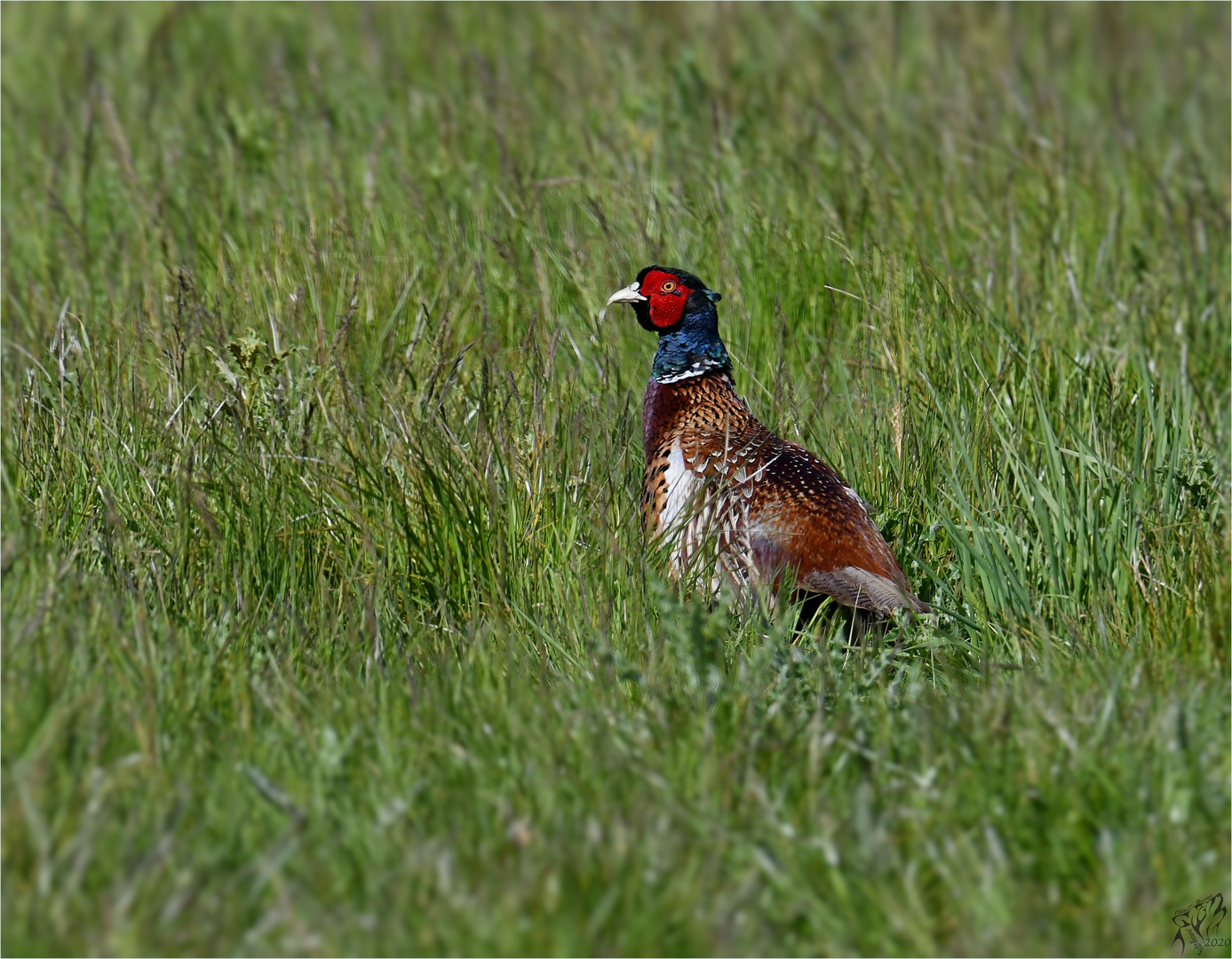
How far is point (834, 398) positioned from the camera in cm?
458

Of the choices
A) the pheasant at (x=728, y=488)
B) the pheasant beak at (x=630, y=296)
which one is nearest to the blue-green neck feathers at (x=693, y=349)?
the pheasant at (x=728, y=488)

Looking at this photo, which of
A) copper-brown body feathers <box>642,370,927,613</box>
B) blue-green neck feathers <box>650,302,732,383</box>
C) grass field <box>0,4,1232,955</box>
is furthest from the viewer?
blue-green neck feathers <box>650,302,732,383</box>

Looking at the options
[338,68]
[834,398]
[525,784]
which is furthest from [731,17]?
[525,784]

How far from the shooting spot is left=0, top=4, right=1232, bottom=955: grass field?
243cm

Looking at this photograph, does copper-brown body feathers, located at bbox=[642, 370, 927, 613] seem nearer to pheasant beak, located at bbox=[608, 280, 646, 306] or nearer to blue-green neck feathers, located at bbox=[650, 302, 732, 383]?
blue-green neck feathers, located at bbox=[650, 302, 732, 383]

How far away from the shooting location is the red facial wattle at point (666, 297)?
4539 mm

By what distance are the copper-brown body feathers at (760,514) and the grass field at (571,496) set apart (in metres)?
0.12

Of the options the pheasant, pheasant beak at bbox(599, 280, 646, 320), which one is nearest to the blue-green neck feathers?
the pheasant

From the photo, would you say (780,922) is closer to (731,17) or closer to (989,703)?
(989,703)

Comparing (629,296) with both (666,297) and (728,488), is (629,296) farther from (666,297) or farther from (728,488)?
(728,488)

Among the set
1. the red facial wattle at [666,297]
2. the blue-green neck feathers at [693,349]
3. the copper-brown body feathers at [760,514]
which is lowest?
the copper-brown body feathers at [760,514]

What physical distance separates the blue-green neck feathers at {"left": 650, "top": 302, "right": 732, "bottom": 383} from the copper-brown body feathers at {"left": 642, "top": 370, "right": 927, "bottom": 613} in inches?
5.7

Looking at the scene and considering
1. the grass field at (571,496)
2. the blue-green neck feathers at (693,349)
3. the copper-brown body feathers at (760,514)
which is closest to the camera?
the grass field at (571,496)

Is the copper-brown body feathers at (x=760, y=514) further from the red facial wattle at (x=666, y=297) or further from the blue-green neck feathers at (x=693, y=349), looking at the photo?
the red facial wattle at (x=666, y=297)
